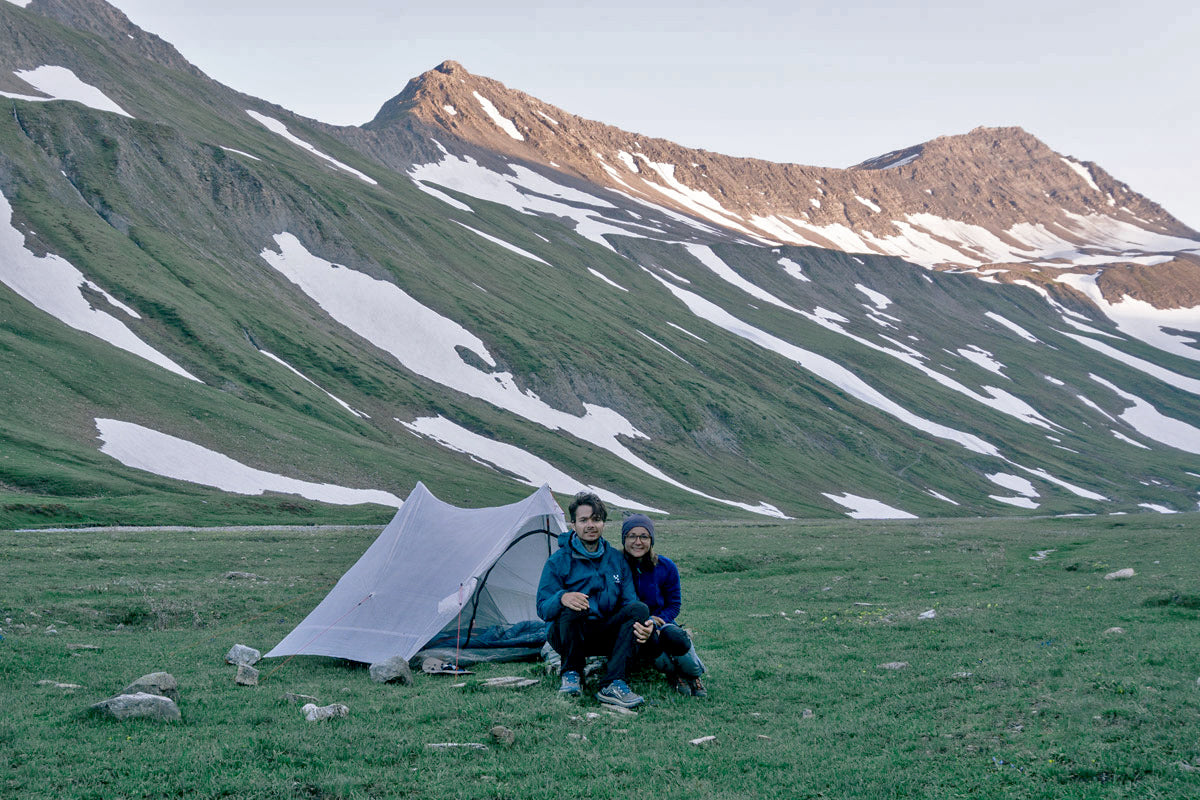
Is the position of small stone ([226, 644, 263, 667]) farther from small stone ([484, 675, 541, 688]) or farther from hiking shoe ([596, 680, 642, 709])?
hiking shoe ([596, 680, 642, 709])

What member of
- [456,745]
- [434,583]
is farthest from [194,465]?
[456,745]

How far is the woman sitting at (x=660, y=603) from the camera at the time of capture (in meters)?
13.4

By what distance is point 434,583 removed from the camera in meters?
18.0

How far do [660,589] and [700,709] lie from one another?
1.95m

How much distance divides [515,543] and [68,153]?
338ft

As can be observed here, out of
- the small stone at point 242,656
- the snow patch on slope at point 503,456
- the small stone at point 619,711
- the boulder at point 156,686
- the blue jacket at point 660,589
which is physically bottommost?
the snow patch on slope at point 503,456

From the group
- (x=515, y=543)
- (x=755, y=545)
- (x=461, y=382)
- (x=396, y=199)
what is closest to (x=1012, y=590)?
(x=515, y=543)

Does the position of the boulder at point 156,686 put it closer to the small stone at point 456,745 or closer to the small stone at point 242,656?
the small stone at point 242,656

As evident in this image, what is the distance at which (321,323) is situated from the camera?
10194cm

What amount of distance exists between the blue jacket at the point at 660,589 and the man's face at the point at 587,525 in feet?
3.51

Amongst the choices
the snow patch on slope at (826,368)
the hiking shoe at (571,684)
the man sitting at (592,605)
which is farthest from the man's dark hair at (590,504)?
the snow patch on slope at (826,368)

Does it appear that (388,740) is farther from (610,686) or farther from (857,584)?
(857,584)

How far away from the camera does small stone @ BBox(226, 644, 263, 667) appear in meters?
16.4

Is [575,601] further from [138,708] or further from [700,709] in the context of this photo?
[138,708]
